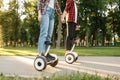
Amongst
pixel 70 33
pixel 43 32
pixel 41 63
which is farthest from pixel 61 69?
pixel 70 33

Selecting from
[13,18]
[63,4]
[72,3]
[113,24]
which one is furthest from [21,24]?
[72,3]

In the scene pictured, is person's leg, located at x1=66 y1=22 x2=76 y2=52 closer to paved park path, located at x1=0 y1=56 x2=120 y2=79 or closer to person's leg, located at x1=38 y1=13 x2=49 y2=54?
paved park path, located at x1=0 y1=56 x2=120 y2=79

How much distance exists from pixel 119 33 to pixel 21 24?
22.0 metres

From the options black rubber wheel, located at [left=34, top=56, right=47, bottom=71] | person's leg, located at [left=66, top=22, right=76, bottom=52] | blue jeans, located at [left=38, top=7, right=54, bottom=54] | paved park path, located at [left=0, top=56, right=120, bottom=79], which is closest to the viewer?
paved park path, located at [left=0, top=56, right=120, bottom=79]

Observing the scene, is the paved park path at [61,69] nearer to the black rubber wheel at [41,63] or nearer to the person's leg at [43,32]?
the black rubber wheel at [41,63]

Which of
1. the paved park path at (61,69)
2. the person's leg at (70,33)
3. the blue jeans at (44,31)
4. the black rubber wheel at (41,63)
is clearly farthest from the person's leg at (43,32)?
the person's leg at (70,33)

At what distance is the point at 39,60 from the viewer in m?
8.34

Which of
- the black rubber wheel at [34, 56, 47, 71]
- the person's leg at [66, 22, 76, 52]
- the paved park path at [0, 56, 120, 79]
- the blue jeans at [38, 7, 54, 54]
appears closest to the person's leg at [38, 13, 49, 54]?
the blue jeans at [38, 7, 54, 54]

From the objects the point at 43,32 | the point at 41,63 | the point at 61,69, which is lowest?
the point at 61,69

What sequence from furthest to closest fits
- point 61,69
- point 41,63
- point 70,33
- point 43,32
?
point 70,33 < point 43,32 < point 61,69 < point 41,63

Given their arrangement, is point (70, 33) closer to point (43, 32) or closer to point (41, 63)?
point (43, 32)

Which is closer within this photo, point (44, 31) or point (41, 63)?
point (41, 63)

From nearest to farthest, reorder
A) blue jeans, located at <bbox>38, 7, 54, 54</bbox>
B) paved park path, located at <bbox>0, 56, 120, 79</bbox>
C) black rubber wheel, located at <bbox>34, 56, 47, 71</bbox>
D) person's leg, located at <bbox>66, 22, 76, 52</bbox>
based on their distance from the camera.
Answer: paved park path, located at <bbox>0, 56, 120, 79</bbox>, black rubber wheel, located at <bbox>34, 56, 47, 71</bbox>, blue jeans, located at <bbox>38, 7, 54, 54</bbox>, person's leg, located at <bbox>66, 22, 76, 52</bbox>

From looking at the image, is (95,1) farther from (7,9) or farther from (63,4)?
(7,9)
